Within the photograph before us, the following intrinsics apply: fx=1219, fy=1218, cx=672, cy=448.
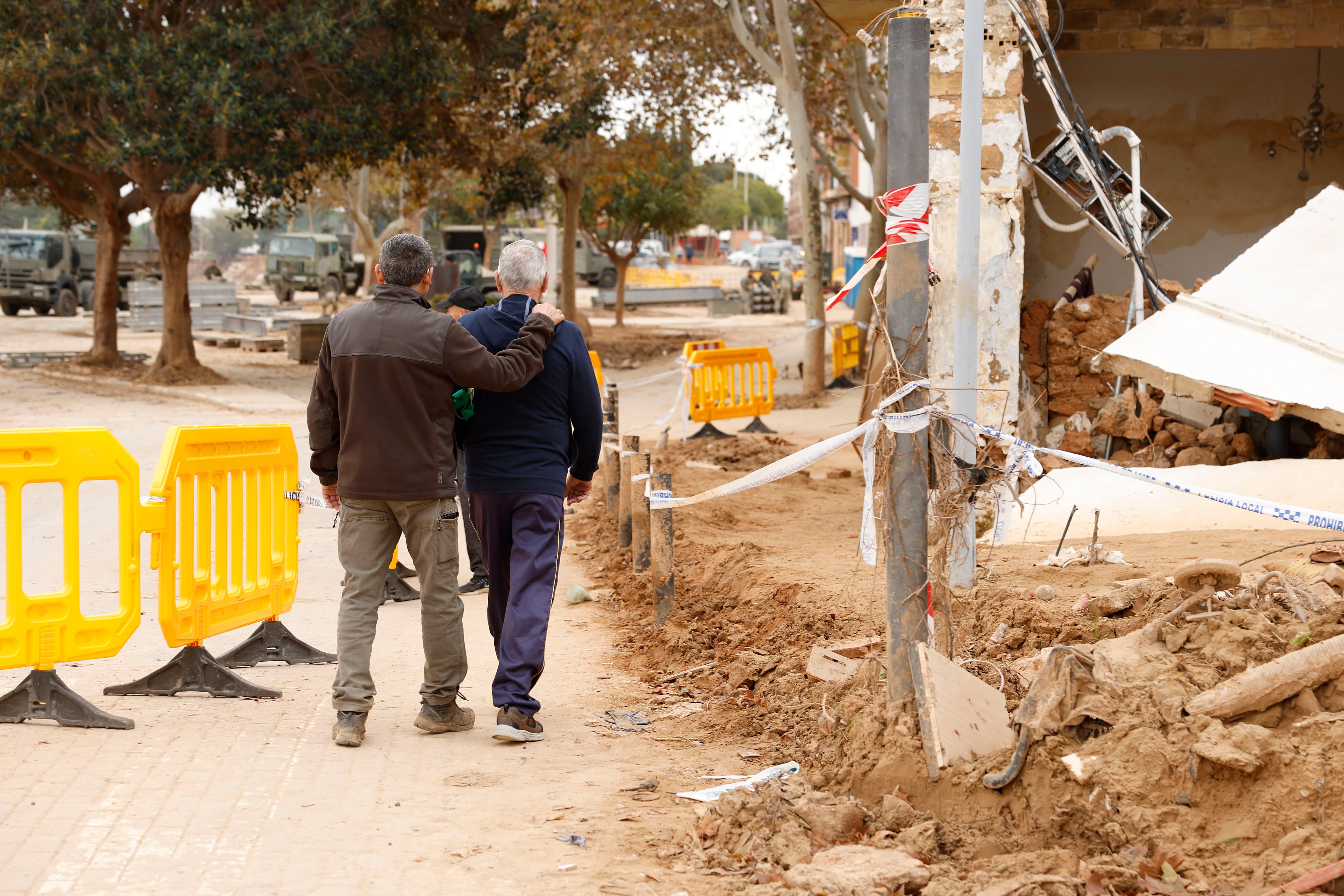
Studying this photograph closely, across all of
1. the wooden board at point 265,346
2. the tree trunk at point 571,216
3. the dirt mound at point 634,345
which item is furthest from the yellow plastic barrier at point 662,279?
the wooden board at point 265,346

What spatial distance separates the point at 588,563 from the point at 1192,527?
4100 mm

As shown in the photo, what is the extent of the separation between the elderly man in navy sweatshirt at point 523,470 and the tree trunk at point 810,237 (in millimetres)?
13568

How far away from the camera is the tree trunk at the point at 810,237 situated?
1898cm

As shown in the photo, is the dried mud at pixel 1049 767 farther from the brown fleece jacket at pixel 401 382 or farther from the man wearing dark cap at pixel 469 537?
the man wearing dark cap at pixel 469 537

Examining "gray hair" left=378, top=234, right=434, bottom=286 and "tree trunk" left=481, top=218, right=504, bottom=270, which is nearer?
"gray hair" left=378, top=234, right=434, bottom=286

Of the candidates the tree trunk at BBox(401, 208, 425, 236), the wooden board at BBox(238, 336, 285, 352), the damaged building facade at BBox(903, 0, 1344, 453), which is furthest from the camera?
Result: the tree trunk at BBox(401, 208, 425, 236)

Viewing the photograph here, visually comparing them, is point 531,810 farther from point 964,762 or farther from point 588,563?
point 588,563

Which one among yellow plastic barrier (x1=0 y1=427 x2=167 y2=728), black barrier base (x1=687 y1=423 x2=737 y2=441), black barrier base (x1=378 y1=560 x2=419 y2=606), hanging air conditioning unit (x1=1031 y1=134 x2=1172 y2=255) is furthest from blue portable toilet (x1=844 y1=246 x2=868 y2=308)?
yellow plastic barrier (x1=0 y1=427 x2=167 y2=728)

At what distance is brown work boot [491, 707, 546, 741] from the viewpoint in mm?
4848

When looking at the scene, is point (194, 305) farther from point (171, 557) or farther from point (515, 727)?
point (515, 727)

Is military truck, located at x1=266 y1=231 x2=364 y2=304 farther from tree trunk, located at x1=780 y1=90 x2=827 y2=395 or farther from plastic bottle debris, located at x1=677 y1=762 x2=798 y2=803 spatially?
plastic bottle debris, located at x1=677 y1=762 x2=798 y2=803

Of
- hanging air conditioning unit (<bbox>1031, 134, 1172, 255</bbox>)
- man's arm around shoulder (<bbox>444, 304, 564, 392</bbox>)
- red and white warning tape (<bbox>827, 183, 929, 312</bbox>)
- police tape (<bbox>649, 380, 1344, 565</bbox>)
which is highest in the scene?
hanging air conditioning unit (<bbox>1031, 134, 1172, 255</bbox>)

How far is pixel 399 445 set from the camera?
15.5 ft

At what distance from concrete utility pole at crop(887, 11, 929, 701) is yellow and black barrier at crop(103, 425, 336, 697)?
2.89m
